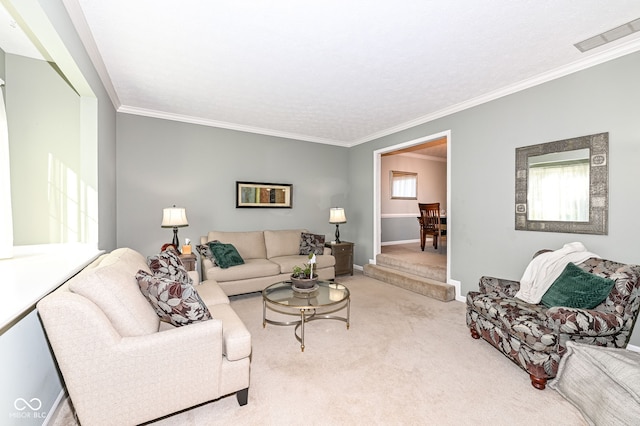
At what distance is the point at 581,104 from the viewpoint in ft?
9.40

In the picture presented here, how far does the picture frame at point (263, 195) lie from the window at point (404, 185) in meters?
3.39

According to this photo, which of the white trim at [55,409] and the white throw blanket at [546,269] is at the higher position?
the white throw blanket at [546,269]

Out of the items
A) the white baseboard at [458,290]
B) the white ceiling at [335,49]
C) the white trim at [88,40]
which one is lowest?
the white baseboard at [458,290]

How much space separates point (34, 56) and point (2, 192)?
148 cm

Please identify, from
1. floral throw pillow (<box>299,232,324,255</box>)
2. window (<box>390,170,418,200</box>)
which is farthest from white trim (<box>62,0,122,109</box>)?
window (<box>390,170,418,200</box>)

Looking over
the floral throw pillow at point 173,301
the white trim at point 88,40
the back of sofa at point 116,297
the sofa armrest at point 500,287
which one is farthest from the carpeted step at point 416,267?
the white trim at point 88,40

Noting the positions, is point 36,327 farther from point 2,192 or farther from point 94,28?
point 94,28

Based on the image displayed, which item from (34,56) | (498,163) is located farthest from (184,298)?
(498,163)

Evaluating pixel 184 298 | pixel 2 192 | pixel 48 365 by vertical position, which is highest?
pixel 2 192

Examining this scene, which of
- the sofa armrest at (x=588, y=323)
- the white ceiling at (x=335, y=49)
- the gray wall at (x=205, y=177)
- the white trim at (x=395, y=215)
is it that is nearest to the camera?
the sofa armrest at (x=588, y=323)

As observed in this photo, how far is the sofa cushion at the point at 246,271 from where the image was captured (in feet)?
12.7

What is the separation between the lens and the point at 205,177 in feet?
15.5

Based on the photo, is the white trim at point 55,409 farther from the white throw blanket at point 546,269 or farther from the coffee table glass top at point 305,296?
the white throw blanket at point 546,269

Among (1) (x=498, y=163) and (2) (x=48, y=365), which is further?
(1) (x=498, y=163)
